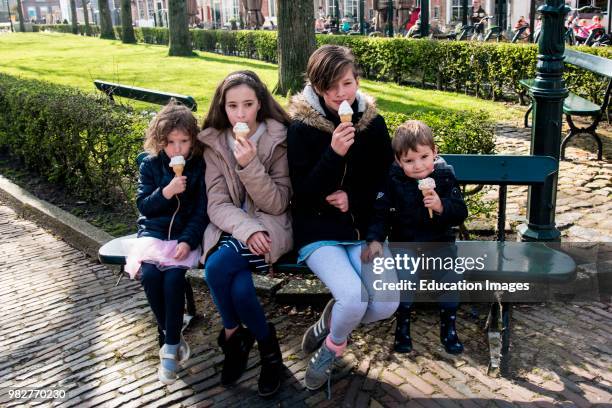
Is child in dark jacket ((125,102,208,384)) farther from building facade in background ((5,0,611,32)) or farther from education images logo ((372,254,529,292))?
building facade in background ((5,0,611,32))

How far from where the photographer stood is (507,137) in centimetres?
817

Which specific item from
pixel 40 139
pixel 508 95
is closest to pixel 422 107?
pixel 508 95

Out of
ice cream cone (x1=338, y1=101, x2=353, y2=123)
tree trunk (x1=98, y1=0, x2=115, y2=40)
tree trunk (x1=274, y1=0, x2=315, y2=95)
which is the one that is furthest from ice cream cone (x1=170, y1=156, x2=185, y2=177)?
tree trunk (x1=98, y1=0, x2=115, y2=40)

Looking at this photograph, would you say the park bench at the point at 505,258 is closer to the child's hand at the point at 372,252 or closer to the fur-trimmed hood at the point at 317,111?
the child's hand at the point at 372,252

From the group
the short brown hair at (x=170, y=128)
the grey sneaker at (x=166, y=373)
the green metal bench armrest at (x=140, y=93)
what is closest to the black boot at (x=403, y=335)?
the grey sneaker at (x=166, y=373)

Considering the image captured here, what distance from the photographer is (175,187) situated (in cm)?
322

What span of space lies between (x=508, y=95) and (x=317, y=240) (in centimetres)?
913

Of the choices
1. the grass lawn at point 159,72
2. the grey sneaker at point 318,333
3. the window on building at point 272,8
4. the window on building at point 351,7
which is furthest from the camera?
the window on building at point 272,8

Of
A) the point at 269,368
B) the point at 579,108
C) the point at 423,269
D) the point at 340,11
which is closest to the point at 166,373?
the point at 269,368

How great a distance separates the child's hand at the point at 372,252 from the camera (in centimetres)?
306

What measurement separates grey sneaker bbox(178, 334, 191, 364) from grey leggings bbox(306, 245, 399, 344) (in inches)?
33.1

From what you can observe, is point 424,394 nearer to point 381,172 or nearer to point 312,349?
point 312,349

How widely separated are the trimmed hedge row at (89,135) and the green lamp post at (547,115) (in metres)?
0.74

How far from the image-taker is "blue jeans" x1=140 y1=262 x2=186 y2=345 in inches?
126
